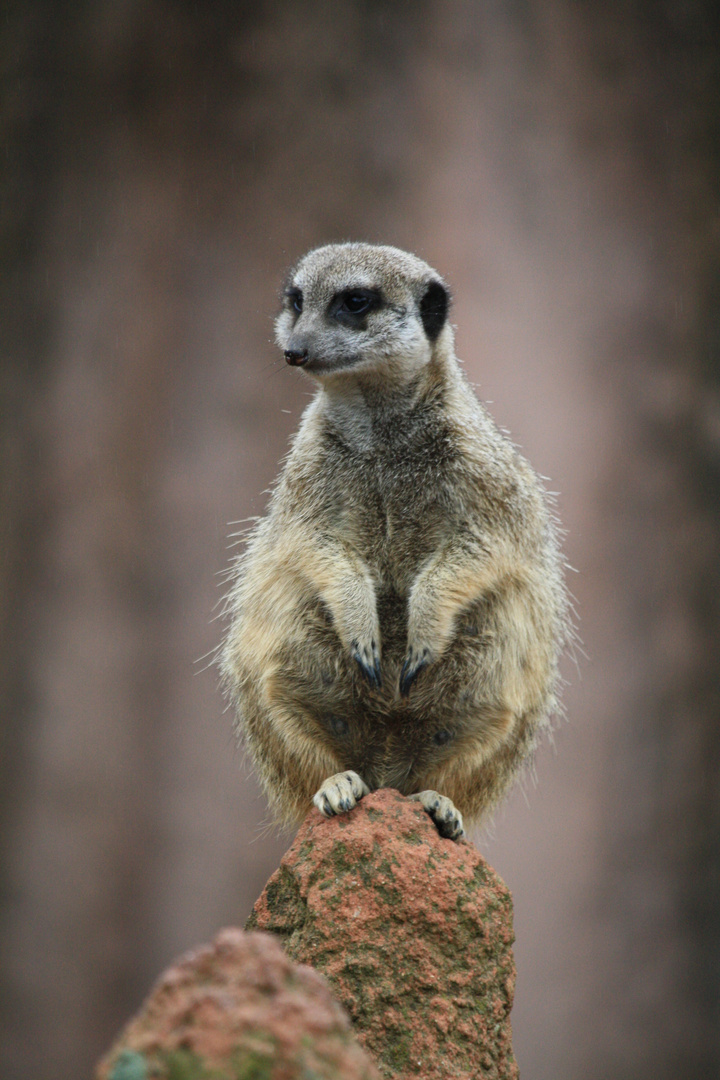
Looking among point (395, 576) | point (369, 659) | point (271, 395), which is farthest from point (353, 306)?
point (271, 395)

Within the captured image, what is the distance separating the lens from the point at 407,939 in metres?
1.92

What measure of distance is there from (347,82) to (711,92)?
1.62 metres

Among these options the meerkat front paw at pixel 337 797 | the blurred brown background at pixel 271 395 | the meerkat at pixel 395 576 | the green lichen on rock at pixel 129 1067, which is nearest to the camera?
the green lichen on rock at pixel 129 1067

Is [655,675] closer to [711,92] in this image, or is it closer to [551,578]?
[551,578]

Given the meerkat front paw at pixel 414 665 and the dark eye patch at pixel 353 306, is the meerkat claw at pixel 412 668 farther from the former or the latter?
the dark eye patch at pixel 353 306

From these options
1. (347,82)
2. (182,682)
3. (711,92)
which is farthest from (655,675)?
(347,82)

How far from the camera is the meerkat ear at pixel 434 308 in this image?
2555mm

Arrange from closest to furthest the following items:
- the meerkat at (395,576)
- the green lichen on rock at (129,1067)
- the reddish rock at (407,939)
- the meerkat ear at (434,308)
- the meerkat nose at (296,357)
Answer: the green lichen on rock at (129,1067)
the reddish rock at (407,939)
the meerkat nose at (296,357)
the meerkat at (395,576)
the meerkat ear at (434,308)

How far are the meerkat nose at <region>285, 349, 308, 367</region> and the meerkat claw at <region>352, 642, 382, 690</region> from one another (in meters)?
0.62

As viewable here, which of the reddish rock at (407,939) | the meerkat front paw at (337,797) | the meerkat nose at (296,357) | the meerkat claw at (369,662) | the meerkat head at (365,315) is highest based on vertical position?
the meerkat head at (365,315)

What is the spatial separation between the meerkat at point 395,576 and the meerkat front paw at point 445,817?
0.67 feet

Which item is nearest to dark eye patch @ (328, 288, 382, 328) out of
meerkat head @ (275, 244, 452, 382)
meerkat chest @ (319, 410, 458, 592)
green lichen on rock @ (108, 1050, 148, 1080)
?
meerkat head @ (275, 244, 452, 382)

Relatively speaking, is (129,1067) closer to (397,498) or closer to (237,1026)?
(237,1026)

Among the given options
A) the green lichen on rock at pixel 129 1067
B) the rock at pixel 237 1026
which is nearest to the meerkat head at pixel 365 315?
the rock at pixel 237 1026
